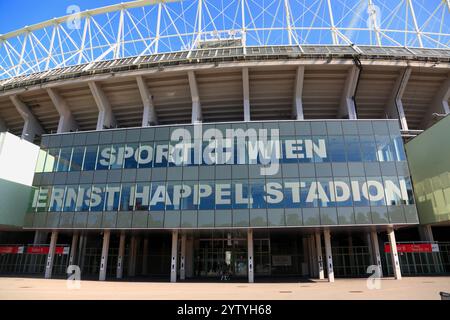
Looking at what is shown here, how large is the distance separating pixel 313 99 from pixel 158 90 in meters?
16.6

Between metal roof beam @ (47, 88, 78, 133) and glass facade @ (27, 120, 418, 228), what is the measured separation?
25.4 feet

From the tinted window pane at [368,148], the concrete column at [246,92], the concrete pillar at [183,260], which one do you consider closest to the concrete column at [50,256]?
the concrete pillar at [183,260]

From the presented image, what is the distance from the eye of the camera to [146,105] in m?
31.8

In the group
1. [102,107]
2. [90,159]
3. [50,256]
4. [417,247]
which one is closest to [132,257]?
[50,256]

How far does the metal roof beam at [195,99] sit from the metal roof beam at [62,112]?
15.0 metres

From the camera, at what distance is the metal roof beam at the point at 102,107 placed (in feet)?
104

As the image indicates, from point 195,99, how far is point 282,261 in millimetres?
19135

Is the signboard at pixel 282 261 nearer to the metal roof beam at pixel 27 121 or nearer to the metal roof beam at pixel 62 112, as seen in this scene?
the metal roof beam at pixel 62 112

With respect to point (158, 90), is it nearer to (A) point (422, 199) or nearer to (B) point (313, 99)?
(B) point (313, 99)

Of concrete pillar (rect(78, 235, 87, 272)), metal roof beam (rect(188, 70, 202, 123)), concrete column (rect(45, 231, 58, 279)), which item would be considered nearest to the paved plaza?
concrete column (rect(45, 231, 58, 279))

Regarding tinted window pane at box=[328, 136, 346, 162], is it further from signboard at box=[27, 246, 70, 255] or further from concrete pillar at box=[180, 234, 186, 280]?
signboard at box=[27, 246, 70, 255]

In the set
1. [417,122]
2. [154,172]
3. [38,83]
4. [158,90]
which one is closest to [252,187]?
[154,172]
